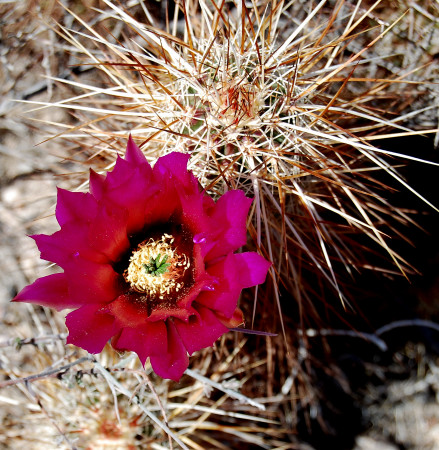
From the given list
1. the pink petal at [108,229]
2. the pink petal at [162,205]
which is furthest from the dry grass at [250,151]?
the pink petal at [108,229]

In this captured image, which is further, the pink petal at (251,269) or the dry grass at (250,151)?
the dry grass at (250,151)

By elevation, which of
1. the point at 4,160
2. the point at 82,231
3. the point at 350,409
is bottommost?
the point at 350,409

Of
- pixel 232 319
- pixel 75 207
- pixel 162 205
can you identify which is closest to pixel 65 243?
pixel 75 207

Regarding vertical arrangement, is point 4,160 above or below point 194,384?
above

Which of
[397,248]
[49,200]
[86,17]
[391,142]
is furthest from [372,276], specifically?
[86,17]

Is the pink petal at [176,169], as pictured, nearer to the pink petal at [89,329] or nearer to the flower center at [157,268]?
the flower center at [157,268]

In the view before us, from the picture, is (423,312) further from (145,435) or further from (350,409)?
(145,435)

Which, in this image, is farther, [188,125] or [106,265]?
[188,125]
